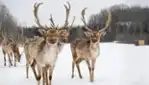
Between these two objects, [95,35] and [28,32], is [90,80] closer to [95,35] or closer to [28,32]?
[95,35]

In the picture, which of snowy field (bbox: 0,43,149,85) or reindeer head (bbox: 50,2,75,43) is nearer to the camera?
reindeer head (bbox: 50,2,75,43)

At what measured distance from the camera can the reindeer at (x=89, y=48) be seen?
343cm

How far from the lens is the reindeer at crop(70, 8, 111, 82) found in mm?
3432

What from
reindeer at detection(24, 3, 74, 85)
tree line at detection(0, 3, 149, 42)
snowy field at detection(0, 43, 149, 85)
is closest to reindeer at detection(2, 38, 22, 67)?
snowy field at detection(0, 43, 149, 85)

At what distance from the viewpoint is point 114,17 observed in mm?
3154

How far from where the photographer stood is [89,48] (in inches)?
143

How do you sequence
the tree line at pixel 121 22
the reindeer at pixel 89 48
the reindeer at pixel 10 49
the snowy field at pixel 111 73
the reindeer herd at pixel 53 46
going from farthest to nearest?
the reindeer at pixel 10 49 → the reindeer at pixel 89 48 → the snowy field at pixel 111 73 → the reindeer herd at pixel 53 46 → the tree line at pixel 121 22

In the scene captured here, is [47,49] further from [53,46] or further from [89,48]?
[89,48]

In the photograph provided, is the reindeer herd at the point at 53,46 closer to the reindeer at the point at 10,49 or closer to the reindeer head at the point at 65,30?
the reindeer head at the point at 65,30

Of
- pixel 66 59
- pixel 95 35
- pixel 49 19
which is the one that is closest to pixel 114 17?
pixel 95 35

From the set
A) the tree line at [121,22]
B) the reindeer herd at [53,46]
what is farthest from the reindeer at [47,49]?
the tree line at [121,22]

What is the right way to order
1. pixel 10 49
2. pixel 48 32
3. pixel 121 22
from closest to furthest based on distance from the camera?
pixel 48 32
pixel 121 22
pixel 10 49

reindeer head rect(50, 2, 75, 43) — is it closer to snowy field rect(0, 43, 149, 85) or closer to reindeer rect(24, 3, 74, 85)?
reindeer rect(24, 3, 74, 85)

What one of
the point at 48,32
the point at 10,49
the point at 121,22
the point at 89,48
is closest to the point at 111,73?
the point at 89,48
